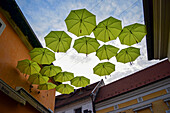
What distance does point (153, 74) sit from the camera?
51.3 feet

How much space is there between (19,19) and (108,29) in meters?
5.44

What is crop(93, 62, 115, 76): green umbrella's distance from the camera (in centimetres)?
938

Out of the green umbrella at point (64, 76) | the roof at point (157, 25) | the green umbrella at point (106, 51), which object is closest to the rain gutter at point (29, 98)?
the green umbrella at point (64, 76)

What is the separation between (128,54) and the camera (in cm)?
851

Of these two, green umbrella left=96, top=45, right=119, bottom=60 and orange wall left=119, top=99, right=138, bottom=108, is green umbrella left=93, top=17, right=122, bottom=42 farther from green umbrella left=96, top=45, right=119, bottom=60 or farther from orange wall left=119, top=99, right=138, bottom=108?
orange wall left=119, top=99, right=138, bottom=108

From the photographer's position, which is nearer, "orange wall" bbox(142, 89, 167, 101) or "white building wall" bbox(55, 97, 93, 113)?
"orange wall" bbox(142, 89, 167, 101)

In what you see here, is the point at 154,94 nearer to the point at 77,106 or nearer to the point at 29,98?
the point at 77,106

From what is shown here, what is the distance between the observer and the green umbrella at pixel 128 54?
840cm

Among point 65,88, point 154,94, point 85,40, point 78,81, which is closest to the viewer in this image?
point 85,40

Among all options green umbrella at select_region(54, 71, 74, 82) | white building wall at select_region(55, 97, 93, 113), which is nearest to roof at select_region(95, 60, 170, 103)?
white building wall at select_region(55, 97, 93, 113)

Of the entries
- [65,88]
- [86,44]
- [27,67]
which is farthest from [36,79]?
[86,44]

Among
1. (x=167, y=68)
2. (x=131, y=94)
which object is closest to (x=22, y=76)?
(x=131, y=94)

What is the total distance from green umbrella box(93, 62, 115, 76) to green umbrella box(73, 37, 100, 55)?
1942mm

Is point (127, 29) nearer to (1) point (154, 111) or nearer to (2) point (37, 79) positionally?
(2) point (37, 79)
